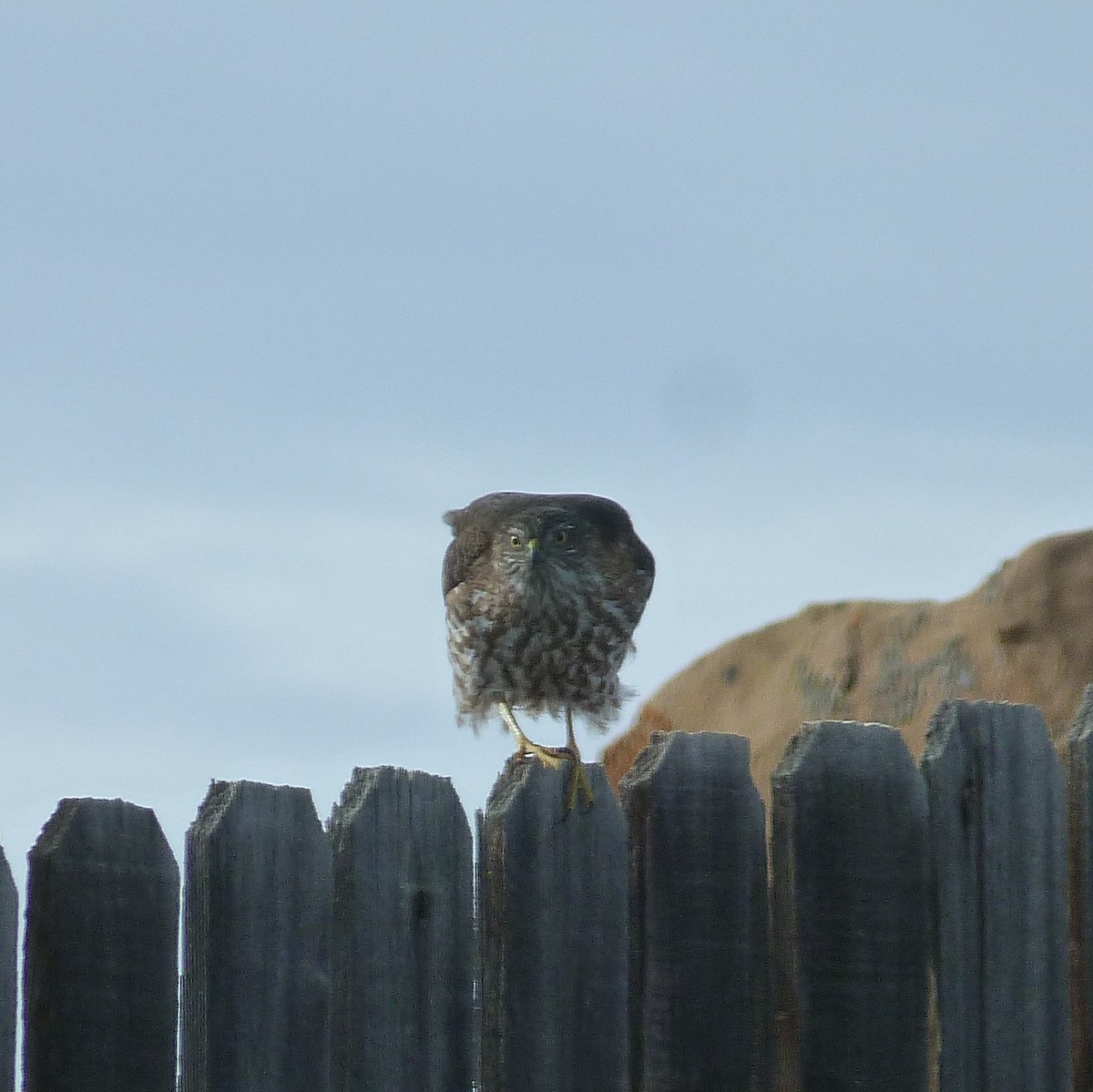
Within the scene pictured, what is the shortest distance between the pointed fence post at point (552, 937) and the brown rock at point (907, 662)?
10.4 feet

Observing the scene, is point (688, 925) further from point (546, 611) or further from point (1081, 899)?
point (546, 611)

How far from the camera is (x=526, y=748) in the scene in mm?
4906

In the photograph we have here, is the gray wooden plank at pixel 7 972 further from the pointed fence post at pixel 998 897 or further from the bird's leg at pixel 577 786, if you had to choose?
the pointed fence post at pixel 998 897

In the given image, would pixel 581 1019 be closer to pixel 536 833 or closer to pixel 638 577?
pixel 536 833

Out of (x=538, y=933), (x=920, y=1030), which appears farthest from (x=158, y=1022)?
(x=920, y=1030)

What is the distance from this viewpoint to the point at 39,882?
137 inches

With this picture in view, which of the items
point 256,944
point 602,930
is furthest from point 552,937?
point 256,944

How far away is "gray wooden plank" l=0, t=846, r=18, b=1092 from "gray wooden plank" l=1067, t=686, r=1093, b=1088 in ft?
8.56

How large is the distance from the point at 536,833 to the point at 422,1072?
58cm

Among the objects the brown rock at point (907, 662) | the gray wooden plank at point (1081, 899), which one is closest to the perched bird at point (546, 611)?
the brown rock at point (907, 662)

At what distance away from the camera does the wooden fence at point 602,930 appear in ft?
11.5

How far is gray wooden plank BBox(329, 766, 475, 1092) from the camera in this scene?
3.69m

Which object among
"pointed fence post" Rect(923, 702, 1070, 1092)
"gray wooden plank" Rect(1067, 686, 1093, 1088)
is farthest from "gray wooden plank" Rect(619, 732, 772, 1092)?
"gray wooden plank" Rect(1067, 686, 1093, 1088)

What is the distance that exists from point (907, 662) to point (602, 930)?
3.68 metres
